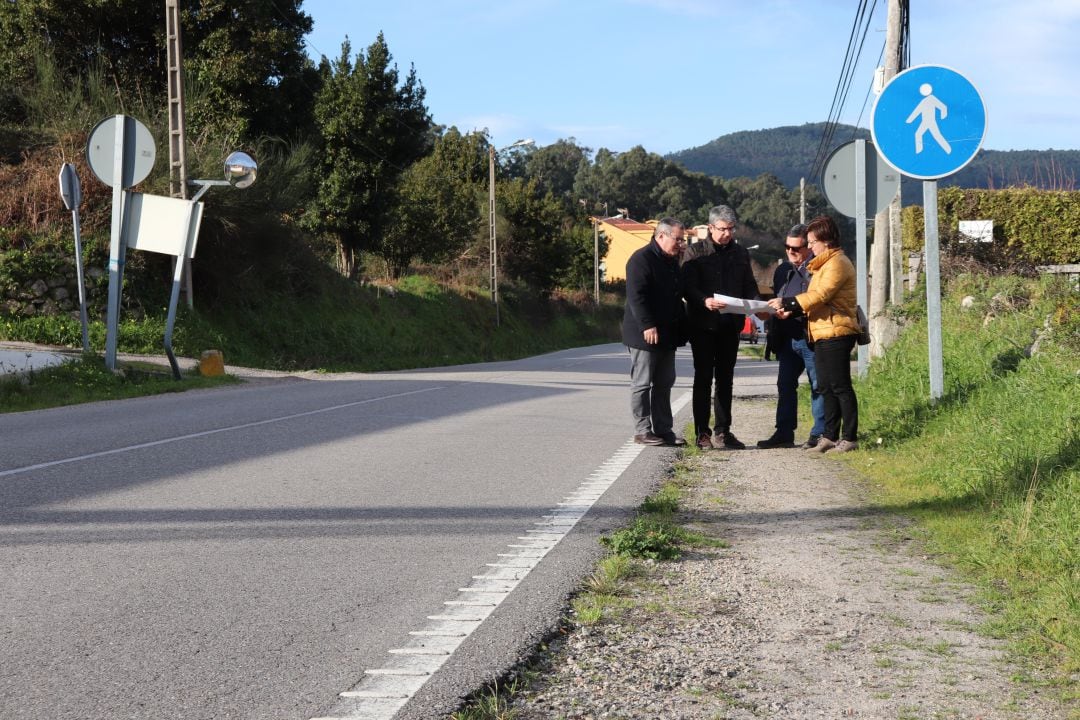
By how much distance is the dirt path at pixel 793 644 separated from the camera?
344 cm

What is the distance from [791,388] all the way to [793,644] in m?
6.06

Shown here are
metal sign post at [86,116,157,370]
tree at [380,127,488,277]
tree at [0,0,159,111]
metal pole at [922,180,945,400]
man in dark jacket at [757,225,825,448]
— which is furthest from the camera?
tree at [380,127,488,277]

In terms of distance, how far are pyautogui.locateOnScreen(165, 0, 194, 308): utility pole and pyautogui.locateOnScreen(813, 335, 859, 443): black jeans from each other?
57.0 ft

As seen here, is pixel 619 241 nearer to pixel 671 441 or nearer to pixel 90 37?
pixel 90 37

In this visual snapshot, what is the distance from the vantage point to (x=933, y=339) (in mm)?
9484

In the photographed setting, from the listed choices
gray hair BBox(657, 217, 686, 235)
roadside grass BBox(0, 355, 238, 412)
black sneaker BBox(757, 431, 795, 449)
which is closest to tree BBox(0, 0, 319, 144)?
roadside grass BBox(0, 355, 238, 412)

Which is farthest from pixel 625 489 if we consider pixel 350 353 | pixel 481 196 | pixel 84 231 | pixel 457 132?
pixel 457 132

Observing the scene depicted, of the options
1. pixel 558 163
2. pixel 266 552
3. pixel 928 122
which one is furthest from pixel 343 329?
pixel 558 163

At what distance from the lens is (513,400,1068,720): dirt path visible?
3.44 meters

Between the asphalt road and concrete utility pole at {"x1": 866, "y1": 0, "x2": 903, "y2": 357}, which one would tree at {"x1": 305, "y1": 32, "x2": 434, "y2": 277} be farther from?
the asphalt road

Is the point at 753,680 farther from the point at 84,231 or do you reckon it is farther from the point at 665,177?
the point at 665,177

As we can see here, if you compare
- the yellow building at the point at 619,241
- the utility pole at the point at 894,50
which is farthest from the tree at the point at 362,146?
the yellow building at the point at 619,241

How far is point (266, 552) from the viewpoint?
215 inches

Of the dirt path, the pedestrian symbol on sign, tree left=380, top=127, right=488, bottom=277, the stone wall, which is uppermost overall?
tree left=380, top=127, right=488, bottom=277
